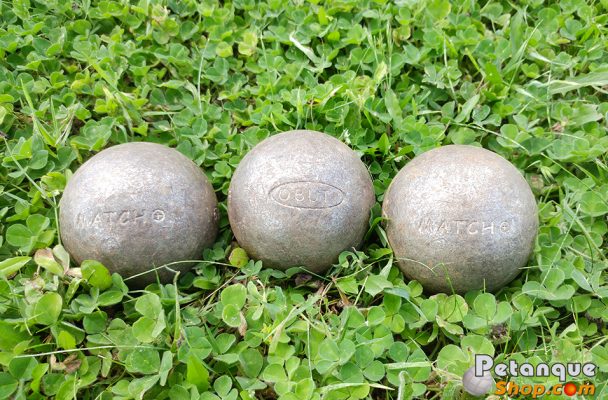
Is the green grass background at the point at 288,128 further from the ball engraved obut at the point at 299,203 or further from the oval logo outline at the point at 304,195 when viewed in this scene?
the oval logo outline at the point at 304,195

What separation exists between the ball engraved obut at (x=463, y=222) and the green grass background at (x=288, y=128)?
127mm

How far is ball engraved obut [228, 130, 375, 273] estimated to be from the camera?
9.08 ft

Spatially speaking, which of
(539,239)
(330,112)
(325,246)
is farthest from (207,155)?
(539,239)

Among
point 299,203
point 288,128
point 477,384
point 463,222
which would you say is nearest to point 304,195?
point 299,203

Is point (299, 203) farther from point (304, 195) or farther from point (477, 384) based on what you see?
point (477, 384)

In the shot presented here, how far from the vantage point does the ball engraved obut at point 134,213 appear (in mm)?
2740

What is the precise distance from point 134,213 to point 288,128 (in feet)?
3.81

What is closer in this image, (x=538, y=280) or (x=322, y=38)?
(x=538, y=280)

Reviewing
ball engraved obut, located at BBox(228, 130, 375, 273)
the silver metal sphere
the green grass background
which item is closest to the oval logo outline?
ball engraved obut, located at BBox(228, 130, 375, 273)

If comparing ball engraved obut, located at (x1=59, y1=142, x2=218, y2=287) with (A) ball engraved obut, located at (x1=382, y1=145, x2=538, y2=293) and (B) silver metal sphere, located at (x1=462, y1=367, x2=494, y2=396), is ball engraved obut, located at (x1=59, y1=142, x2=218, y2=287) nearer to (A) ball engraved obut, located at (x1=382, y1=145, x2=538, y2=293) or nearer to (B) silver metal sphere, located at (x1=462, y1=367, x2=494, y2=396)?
(A) ball engraved obut, located at (x1=382, y1=145, x2=538, y2=293)

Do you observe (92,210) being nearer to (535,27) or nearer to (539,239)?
(539,239)

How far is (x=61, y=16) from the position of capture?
4.06 m

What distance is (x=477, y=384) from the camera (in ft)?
7.57

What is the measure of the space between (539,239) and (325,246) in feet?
3.80
